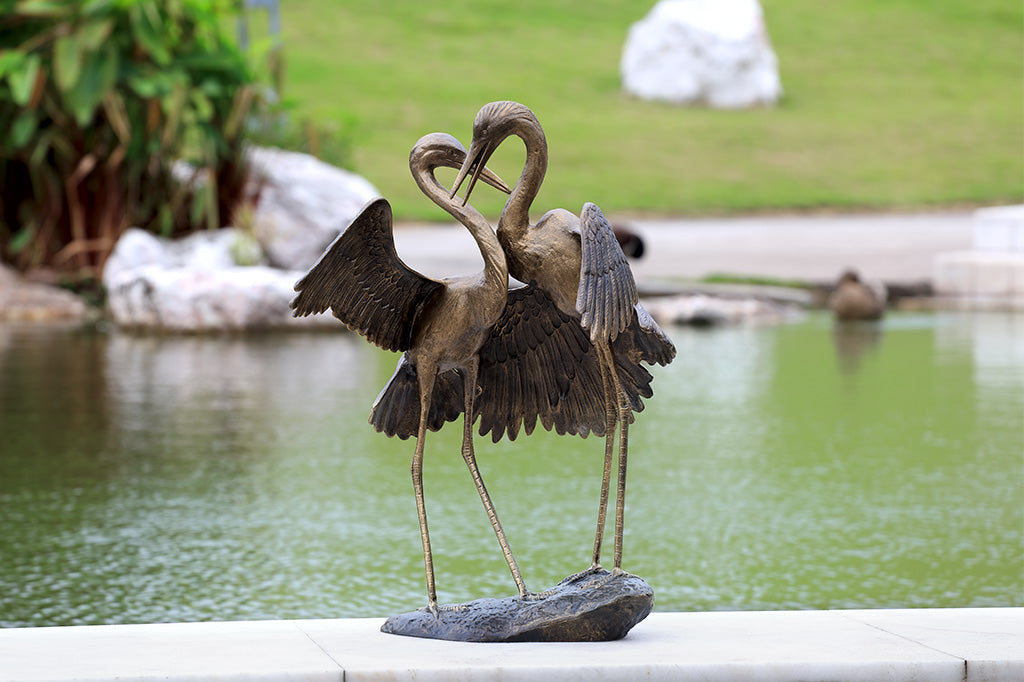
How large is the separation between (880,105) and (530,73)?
28.5 feet

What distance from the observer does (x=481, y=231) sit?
3.59 m

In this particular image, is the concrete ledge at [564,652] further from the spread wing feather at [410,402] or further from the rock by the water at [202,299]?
the rock by the water at [202,299]

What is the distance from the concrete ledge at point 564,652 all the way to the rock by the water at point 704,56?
30.5 metres

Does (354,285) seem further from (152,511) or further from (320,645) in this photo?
(152,511)

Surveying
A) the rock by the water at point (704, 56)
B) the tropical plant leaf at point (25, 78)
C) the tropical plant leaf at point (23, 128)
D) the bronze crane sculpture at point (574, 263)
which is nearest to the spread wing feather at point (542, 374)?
the bronze crane sculpture at point (574, 263)

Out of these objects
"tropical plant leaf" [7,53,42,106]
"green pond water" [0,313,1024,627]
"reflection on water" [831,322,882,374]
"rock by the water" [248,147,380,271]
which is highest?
"tropical plant leaf" [7,53,42,106]

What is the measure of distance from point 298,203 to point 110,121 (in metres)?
2.37

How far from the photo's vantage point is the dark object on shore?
49.5 ft

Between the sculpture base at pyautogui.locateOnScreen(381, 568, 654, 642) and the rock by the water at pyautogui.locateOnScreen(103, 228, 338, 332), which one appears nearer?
the sculpture base at pyautogui.locateOnScreen(381, 568, 654, 642)

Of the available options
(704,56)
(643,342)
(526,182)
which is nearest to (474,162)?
(526,182)

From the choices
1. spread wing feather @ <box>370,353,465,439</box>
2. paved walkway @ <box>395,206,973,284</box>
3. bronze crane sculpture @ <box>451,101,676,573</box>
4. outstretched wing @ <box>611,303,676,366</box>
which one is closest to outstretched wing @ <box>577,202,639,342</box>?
bronze crane sculpture @ <box>451,101,676,573</box>

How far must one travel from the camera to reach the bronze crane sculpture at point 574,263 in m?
3.48

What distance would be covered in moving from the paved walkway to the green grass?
1514 millimetres

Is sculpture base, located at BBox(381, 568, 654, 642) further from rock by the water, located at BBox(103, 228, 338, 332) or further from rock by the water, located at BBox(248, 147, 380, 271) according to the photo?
rock by the water, located at BBox(248, 147, 380, 271)
